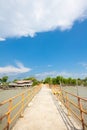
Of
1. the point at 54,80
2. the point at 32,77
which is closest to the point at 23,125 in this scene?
the point at 54,80

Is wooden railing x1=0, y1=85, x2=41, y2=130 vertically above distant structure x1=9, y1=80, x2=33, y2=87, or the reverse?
distant structure x1=9, y1=80, x2=33, y2=87

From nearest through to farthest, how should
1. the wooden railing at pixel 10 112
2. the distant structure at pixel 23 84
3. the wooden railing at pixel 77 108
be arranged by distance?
the wooden railing at pixel 10 112 < the wooden railing at pixel 77 108 < the distant structure at pixel 23 84

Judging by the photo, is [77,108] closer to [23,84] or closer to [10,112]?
[10,112]

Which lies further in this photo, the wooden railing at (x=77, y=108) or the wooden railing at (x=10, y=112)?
the wooden railing at (x=77, y=108)

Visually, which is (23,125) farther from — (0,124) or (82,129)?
(0,124)

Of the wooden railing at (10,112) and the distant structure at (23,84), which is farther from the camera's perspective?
the distant structure at (23,84)

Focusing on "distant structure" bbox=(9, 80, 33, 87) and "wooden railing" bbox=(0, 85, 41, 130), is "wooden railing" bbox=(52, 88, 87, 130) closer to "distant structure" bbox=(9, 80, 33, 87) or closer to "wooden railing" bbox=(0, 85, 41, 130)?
"wooden railing" bbox=(0, 85, 41, 130)

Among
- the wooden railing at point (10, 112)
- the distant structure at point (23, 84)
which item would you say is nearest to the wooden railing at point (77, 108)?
the wooden railing at point (10, 112)

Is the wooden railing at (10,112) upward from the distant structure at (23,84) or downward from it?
downward

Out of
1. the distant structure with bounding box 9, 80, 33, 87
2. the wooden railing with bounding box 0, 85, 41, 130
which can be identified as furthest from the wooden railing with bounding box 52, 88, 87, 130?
the distant structure with bounding box 9, 80, 33, 87

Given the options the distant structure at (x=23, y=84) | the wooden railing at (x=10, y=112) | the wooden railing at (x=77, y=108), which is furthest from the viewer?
the distant structure at (x=23, y=84)

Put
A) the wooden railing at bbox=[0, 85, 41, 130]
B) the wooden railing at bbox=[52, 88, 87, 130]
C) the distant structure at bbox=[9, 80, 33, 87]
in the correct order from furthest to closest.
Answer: the distant structure at bbox=[9, 80, 33, 87] → the wooden railing at bbox=[52, 88, 87, 130] → the wooden railing at bbox=[0, 85, 41, 130]

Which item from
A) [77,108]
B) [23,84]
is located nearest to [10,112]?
[77,108]

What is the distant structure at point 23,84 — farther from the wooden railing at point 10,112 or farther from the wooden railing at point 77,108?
the wooden railing at point 10,112
